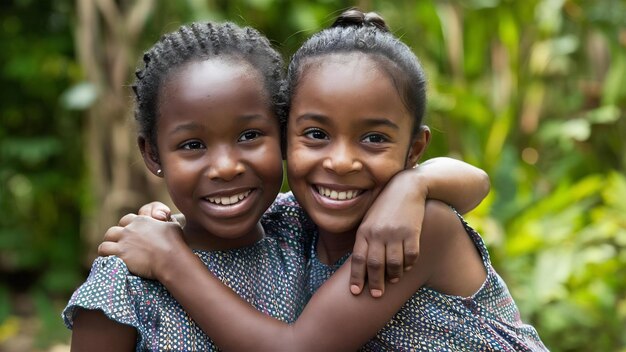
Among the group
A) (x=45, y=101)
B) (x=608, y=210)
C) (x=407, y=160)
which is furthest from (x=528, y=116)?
(x=407, y=160)

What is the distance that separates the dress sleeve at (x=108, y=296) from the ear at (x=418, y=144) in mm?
720

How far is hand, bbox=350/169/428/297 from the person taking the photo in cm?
183

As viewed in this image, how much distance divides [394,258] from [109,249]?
2.13ft

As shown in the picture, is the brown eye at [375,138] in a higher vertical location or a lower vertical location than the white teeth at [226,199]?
higher

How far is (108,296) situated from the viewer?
1840 millimetres

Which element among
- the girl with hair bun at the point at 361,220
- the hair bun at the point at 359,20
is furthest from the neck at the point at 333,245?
the hair bun at the point at 359,20

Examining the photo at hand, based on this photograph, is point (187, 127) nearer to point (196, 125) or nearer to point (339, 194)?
point (196, 125)

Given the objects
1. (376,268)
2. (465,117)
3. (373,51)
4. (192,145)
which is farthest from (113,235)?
(465,117)

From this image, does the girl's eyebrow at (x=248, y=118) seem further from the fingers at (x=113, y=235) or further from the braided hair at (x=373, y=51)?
the fingers at (x=113, y=235)

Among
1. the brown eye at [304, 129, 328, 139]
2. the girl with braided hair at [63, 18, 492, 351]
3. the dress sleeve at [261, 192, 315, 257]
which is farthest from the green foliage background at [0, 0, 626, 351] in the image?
the brown eye at [304, 129, 328, 139]

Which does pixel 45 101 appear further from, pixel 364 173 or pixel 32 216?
A: pixel 364 173

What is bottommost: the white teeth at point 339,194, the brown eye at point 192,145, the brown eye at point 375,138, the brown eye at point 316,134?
the white teeth at point 339,194

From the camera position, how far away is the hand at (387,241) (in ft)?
6.00

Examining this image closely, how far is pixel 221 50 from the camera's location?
1974 mm
